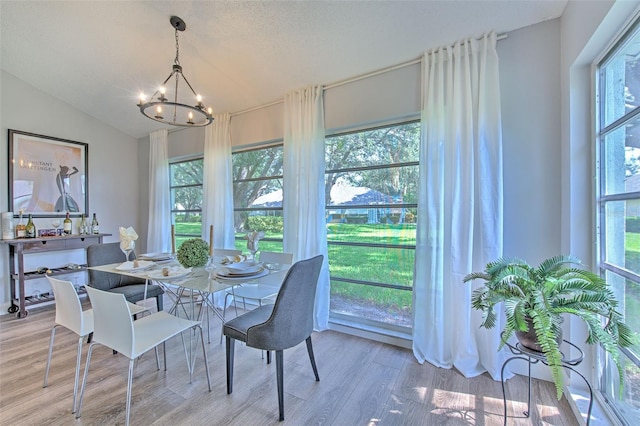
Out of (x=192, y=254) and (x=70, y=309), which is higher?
(x=192, y=254)

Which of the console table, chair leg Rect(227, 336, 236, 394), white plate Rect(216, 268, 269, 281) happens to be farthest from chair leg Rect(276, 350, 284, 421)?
the console table

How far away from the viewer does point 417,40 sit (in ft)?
7.73

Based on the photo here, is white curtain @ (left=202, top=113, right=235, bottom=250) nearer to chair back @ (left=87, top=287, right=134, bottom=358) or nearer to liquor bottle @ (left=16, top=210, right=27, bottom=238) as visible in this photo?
chair back @ (left=87, top=287, right=134, bottom=358)

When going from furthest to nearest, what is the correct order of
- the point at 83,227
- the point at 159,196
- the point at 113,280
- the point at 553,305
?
1. the point at 159,196
2. the point at 83,227
3. the point at 113,280
4. the point at 553,305

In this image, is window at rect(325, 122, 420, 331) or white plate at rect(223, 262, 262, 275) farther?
window at rect(325, 122, 420, 331)

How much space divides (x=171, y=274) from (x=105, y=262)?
5.11ft

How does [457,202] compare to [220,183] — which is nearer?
[457,202]

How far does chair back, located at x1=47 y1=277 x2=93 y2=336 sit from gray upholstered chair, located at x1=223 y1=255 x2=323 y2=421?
3.26 feet

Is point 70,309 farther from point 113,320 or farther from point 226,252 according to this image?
point 226,252

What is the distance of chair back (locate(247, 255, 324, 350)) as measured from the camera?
174 centimetres

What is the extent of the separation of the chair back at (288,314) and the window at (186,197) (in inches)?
125

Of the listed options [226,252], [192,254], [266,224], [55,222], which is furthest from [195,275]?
[55,222]

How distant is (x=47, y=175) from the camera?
3.93m

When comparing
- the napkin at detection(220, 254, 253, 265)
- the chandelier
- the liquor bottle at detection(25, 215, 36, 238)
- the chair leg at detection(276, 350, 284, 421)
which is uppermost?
the chandelier
